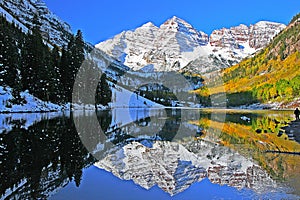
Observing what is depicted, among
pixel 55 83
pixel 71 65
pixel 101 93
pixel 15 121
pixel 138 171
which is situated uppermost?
pixel 71 65

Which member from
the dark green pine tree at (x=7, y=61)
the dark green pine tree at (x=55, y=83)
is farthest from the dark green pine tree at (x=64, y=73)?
the dark green pine tree at (x=7, y=61)

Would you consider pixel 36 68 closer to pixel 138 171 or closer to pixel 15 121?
pixel 15 121

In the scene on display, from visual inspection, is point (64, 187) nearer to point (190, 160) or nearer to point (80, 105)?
point (190, 160)

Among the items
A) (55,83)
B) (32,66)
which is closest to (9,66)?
(32,66)

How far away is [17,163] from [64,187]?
4.43 meters

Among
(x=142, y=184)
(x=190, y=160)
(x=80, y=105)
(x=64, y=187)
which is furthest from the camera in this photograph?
(x=80, y=105)

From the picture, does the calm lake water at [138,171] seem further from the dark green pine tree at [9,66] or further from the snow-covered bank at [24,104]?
the dark green pine tree at [9,66]

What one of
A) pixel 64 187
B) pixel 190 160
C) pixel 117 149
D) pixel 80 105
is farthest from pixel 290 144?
pixel 80 105

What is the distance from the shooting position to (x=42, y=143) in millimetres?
23562

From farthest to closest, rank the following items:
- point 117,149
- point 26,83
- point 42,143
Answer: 1. point 26,83
2. point 117,149
3. point 42,143

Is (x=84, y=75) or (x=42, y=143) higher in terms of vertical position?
(x=84, y=75)

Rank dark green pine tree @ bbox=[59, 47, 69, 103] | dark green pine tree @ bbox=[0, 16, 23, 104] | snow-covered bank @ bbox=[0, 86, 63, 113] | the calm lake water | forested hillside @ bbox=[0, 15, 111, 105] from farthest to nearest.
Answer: dark green pine tree @ bbox=[59, 47, 69, 103], forested hillside @ bbox=[0, 15, 111, 105], dark green pine tree @ bbox=[0, 16, 23, 104], snow-covered bank @ bbox=[0, 86, 63, 113], the calm lake water

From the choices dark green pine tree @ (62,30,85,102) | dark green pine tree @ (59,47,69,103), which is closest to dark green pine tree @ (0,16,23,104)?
dark green pine tree @ (59,47,69,103)

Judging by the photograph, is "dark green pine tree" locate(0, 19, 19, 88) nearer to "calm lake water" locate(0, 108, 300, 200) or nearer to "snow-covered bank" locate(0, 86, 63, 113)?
"snow-covered bank" locate(0, 86, 63, 113)
